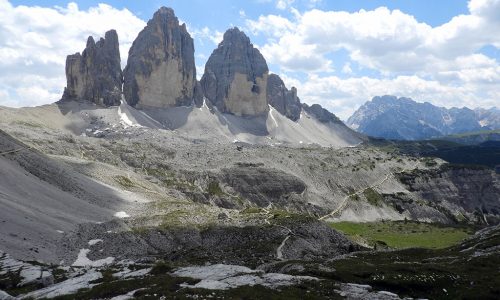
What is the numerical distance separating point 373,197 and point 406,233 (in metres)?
46.6

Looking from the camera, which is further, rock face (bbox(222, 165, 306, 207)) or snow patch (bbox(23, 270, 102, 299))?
rock face (bbox(222, 165, 306, 207))

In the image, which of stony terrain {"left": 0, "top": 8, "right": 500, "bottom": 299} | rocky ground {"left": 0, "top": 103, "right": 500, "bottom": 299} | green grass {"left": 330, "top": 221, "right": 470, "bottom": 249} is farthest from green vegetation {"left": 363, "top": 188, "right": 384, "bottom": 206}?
green grass {"left": 330, "top": 221, "right": 470, "bottom": 249}

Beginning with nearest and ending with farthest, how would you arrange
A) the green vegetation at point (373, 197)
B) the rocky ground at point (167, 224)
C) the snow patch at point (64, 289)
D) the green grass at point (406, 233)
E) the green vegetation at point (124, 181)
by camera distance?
the snow patch at point (64, 289) → the rocky ground at point (167, 224) → the green vegetation at point (124, 181) → the green grass at point (406, 233) → the green vegetation at point (373, 197)

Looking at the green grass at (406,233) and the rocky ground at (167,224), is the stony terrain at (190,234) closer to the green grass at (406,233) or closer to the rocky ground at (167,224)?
the rocky ground at (167,224)

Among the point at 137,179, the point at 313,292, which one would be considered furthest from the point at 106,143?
the point at 313,292

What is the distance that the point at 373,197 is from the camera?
7441 inches

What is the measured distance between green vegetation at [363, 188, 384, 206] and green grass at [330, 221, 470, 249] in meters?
21.5

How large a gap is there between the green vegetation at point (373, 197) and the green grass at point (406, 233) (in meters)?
21.5

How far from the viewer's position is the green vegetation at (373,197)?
184250 millimetres

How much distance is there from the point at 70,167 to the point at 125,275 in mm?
78771

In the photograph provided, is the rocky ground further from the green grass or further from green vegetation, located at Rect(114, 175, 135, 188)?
the green grass

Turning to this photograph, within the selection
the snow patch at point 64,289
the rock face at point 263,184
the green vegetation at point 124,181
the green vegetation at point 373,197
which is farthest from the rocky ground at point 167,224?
the green vegetation at point 373,197

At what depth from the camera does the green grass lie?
126 metres

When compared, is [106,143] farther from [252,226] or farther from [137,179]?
[252,226]
